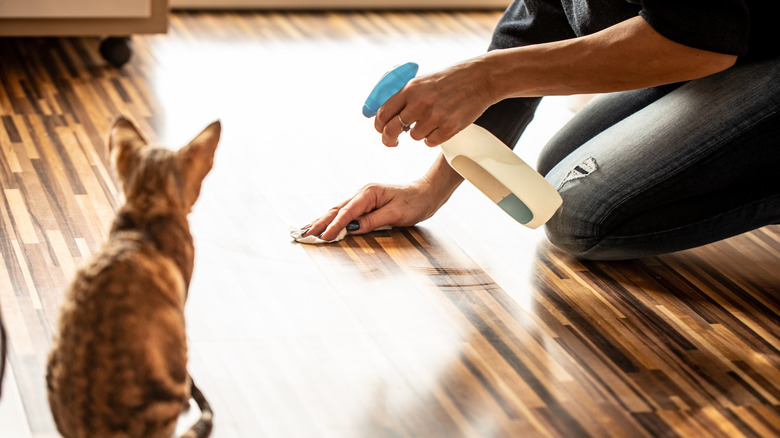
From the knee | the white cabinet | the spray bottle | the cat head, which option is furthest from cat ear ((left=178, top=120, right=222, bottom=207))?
the white cabinet

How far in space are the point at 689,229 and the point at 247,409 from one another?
2.52ft

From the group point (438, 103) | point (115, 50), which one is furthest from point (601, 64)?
point (115, 50)

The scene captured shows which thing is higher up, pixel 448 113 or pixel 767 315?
pixel 448 113

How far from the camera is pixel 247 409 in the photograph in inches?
42.3

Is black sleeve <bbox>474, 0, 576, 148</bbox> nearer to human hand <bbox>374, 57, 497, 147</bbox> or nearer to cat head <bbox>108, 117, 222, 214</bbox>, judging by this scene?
human hand <bbox>374, 57, 497, 147</bbox>

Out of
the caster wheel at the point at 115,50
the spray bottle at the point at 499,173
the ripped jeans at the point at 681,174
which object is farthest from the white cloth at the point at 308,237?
the caster wheel at the point at 115,50

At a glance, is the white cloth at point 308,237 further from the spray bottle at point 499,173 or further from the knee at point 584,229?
the knee at point 584,229

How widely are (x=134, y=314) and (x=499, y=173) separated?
0.73 m

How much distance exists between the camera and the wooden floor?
1.12 metres

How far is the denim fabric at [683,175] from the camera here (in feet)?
4.69

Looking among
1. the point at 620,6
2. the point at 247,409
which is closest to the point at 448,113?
the point at 620,6

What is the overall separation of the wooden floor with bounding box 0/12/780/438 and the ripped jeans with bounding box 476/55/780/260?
2.7 inches

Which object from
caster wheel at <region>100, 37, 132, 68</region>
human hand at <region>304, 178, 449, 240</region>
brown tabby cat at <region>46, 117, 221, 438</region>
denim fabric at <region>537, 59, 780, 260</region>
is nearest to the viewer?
brown tabby cat at <region>46, 117, 221, 438</region>

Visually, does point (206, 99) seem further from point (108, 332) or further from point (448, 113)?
point (108, 332)
